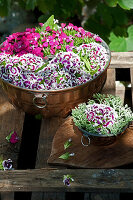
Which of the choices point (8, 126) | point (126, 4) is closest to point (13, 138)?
point (8, 126)

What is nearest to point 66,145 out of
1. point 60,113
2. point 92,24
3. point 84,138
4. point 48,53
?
point 84,138

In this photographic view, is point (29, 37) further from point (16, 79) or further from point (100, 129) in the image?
point (100, 129)

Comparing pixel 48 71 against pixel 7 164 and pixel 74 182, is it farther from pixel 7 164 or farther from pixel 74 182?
pixel 74 182

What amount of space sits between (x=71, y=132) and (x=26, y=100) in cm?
35

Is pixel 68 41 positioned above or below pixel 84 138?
above

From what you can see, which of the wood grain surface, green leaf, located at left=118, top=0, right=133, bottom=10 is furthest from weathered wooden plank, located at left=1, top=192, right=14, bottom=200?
green leaf, located at left=118, top=0, right=133, bottom=10

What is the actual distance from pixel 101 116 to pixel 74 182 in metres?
0.42

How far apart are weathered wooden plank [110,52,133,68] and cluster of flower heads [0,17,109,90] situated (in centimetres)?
28

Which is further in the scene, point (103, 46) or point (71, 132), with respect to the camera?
point (103, 46)

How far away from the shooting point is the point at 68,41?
2301mm

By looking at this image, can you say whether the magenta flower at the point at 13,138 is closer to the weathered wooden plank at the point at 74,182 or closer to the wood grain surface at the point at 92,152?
the wood grain surface at the point at 92,152

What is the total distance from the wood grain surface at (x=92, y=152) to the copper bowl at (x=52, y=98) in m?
0.17

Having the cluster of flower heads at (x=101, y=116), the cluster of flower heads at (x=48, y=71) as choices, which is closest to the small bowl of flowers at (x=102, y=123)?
the cluster of flower heads at (x=101, y=116)

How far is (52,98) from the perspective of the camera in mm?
2033
